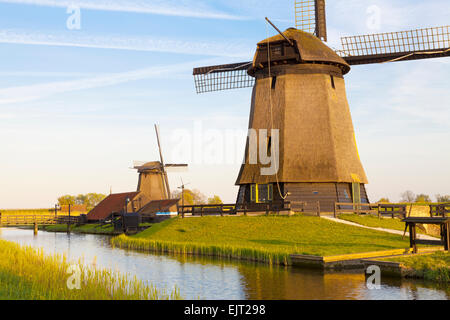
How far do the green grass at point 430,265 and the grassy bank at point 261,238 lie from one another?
292 centimetres

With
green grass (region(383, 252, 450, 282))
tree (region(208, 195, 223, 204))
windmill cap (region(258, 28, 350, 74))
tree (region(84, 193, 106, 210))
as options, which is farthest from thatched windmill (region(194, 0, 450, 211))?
tree (region(84, 193, 106, 210))

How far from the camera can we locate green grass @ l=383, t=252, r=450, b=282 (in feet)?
41.2

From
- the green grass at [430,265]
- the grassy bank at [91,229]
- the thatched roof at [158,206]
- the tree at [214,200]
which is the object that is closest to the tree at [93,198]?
the tree at [214,200]

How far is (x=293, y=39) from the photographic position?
27.7 metres

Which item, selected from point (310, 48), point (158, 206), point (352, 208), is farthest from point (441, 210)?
point (158, 206)

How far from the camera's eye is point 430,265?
42.6 feet

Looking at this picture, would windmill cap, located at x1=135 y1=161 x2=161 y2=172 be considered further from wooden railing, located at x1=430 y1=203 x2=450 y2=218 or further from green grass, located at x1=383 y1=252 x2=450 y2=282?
green grass, located at x1=383 y1=252 x2=450 y2=282

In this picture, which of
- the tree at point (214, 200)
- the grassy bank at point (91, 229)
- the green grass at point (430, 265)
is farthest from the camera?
the tree at point (214, 200)

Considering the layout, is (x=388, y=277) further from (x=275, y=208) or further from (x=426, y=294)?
(x=275, y=208)

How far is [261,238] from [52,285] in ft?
39.2

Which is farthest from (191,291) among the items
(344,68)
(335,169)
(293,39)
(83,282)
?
(344,68)

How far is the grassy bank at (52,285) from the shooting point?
1001cm

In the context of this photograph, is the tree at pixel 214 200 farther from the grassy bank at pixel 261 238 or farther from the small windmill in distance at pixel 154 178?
the grassy bank at pixel 261 238

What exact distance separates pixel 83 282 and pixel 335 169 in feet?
59.0
